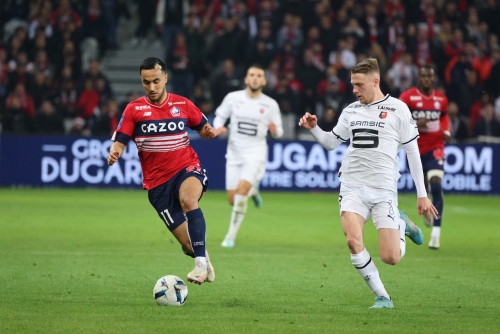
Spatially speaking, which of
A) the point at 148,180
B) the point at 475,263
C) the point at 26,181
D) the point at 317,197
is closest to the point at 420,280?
the point at 475,263

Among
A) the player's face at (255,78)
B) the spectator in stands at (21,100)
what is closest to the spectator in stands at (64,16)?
the spectator in stands at (21,100)

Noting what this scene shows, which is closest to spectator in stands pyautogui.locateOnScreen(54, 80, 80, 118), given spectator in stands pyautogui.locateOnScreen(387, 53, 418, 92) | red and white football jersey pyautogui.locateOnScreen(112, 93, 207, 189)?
spectator in stands pyautogui.locateOnScreen(387, 53, 418, 92)

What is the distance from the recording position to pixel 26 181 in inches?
865

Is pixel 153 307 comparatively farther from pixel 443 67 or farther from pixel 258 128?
pixel 443 67

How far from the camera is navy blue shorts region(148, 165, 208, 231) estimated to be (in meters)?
8.80

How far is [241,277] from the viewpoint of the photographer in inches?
389

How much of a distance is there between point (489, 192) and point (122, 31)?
12218 millimetres

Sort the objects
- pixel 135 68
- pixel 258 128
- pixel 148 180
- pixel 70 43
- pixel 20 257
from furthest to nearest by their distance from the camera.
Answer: pixel 135 68 < pixel 70 43 < pixel 258 128 < pixel 20 257 < pixel 148 180

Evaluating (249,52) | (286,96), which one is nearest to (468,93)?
(286,96)

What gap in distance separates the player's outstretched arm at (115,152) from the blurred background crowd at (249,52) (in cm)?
1415

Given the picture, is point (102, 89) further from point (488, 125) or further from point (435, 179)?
point (435, 179)

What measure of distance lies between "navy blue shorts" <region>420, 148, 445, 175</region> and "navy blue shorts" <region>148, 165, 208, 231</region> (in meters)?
5.32

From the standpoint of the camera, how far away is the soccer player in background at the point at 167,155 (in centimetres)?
864

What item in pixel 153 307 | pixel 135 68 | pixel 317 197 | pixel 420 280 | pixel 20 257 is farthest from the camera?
pixel 135 68
